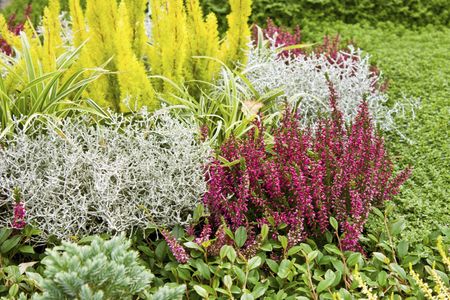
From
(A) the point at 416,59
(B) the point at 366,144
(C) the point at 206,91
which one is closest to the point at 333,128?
(B) the point at 366,144

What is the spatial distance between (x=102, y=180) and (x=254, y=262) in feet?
2.60

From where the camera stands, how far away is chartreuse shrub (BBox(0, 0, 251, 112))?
340cm

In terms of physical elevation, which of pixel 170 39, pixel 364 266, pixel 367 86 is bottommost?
pixel 364 266

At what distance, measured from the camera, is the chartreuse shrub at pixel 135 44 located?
340 centimetres

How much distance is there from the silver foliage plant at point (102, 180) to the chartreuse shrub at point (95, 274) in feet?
2.44

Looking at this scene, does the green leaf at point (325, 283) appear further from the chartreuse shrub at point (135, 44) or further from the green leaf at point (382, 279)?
the chartreuse shrub at point (135, 44)

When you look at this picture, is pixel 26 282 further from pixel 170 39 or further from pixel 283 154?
pixel 170 39

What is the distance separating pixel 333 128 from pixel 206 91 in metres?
0.84

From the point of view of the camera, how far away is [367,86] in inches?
163

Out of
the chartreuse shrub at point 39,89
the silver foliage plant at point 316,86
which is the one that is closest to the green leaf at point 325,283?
the chartreuse shrub at point 39,89

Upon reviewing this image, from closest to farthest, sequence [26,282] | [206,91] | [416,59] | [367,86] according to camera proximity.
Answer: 1. [26,282]
2. [206,91]
3. [367,86]
4. [416,59]

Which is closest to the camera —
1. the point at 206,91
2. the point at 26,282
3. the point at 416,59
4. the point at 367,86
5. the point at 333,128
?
the point at 26,282

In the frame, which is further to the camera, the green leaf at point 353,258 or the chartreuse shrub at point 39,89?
the chartreuse shrub at point 39,89

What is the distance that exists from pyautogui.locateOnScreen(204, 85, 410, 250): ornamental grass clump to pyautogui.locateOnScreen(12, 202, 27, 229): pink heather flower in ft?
2.59
